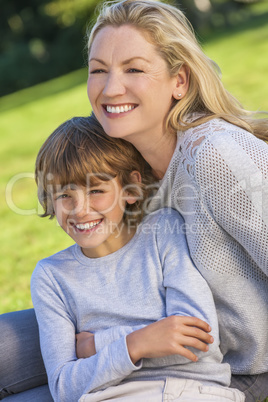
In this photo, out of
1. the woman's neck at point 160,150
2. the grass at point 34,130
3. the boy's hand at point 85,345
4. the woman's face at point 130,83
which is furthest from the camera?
the grass at point 34,130

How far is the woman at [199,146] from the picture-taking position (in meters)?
2.15

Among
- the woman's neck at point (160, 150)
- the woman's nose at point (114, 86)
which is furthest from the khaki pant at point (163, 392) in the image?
the woman's nose at point (114, 86)

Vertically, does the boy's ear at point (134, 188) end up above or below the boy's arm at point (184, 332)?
above

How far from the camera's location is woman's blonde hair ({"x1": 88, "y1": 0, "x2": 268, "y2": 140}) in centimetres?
240

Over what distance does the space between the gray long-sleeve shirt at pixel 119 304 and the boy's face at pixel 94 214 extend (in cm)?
6

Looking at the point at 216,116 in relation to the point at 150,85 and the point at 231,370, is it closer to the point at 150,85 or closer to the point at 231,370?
the point at 150,85

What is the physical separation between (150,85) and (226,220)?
68cm

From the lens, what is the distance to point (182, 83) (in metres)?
2.52

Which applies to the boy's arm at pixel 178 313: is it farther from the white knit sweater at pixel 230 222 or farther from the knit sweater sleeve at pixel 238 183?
the knit sweater sleeve at pixel 238 183

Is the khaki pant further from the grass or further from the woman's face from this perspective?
the grass

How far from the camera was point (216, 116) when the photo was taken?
7.82 feet

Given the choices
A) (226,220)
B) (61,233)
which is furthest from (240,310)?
(61,233)

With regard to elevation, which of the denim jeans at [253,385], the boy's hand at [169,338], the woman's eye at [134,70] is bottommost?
the denim jeans at [253,385]

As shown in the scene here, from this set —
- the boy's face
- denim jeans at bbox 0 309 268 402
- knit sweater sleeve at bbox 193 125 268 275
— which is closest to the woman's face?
the boy's face
